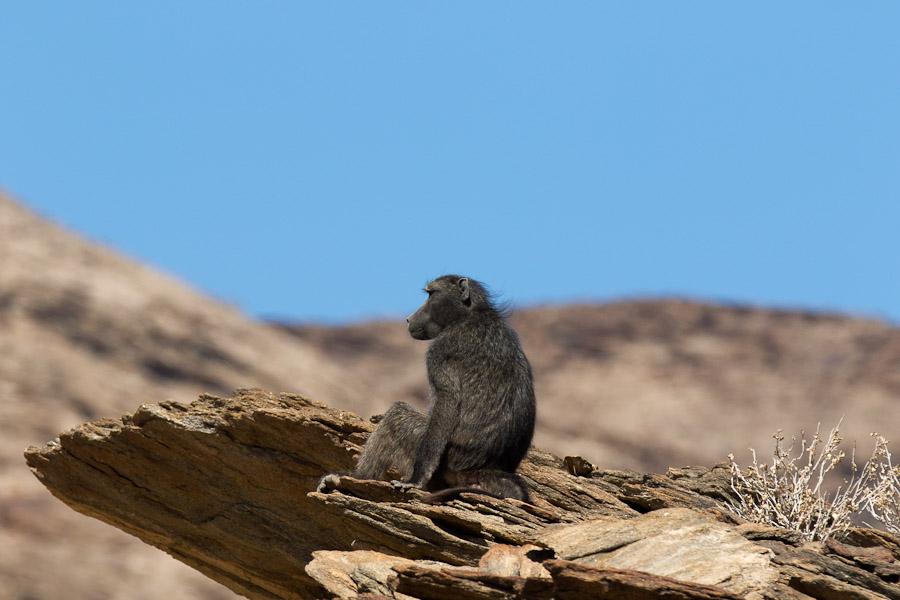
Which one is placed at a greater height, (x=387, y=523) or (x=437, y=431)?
(x=437, y=431)

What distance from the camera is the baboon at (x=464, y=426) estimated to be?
368 inches

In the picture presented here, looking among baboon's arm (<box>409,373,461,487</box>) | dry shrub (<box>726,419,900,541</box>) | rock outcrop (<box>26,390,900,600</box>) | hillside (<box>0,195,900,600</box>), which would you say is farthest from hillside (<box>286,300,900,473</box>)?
baboon's arm (<box>409,373,461,487</box>)

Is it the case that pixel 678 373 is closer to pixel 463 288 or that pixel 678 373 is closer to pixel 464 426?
pixel 463 288

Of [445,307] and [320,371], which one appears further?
[320,371]

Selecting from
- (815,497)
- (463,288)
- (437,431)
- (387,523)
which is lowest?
(387,523)

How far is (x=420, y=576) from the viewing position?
7.08 m

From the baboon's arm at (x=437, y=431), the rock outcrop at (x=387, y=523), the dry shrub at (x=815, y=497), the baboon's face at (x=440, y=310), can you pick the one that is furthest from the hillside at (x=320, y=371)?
the dry shrub at (x=815, y=497)

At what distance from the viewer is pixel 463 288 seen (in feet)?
34.5

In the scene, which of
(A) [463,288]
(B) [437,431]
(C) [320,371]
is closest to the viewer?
(B) [437,431]

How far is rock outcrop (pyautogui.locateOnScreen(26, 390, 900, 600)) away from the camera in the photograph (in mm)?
7230

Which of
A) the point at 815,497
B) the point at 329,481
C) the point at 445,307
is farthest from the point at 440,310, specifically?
the point at 815,497

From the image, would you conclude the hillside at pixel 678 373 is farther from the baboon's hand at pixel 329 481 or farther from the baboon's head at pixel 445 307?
the baboon's hand at pixel 329 481

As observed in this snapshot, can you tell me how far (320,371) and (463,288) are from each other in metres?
27.6

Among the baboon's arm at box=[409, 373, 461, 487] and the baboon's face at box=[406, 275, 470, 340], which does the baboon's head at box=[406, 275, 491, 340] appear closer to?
the baboon's face at box=[406, 275, 470, 340]
